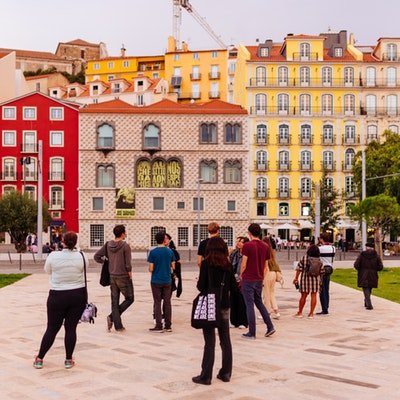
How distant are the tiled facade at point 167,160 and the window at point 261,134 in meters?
7.75

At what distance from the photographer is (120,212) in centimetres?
5719

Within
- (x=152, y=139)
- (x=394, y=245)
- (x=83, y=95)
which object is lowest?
(x=394, y=245)

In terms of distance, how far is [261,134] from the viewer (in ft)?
214

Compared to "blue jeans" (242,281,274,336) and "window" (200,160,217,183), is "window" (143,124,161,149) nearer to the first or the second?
"window" (200,160,217,183)

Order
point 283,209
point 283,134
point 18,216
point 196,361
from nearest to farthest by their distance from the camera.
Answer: point 196,361 < point 18,216 < point 283,209 < point 283,134

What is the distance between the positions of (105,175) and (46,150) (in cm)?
614

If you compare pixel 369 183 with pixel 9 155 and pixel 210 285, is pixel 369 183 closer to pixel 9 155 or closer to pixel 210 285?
pixel 9 155

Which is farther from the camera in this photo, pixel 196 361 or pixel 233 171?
pixel 233 171

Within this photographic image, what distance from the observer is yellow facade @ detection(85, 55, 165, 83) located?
103438 millimetres

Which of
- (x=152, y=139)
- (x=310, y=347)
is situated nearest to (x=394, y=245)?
(x=152, y=139)

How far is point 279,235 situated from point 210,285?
57.4 metres

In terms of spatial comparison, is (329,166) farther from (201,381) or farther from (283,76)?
(201,381)

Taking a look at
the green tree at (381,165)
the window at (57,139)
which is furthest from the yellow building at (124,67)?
the green tree at (381,165)

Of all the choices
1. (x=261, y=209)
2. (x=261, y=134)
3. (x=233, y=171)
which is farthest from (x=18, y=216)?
(x=261, y=134)
